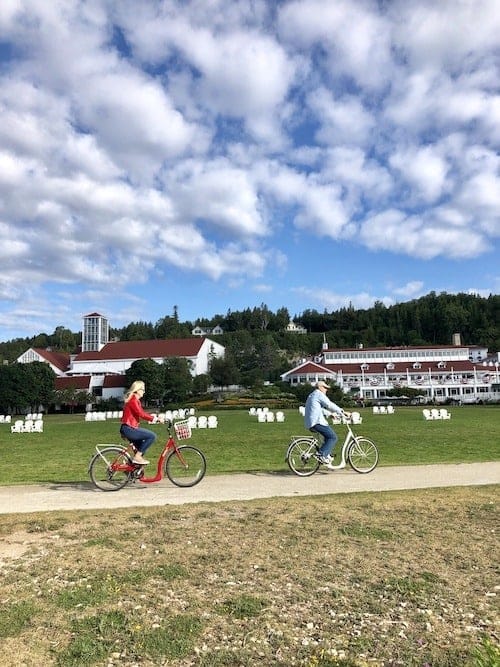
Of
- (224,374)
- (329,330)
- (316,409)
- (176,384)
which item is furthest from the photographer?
(329,330)

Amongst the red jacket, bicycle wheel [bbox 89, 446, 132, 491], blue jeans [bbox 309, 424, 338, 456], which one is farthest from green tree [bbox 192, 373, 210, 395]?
the red jacket

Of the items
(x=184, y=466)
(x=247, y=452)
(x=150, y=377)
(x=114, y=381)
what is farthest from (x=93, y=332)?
(x=184, y=466)

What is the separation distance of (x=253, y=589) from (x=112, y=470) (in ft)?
17.8

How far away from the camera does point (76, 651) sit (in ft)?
11.7

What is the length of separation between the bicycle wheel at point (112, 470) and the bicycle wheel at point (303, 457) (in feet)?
10.3

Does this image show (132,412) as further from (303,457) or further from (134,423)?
(303,457)

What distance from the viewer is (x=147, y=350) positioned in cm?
10662

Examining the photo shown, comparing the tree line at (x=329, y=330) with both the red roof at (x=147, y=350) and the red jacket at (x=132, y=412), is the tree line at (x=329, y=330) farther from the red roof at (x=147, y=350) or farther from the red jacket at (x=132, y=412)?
the red jacket at (x=132, y=412)

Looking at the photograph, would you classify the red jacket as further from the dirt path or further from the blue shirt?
the blue shirt

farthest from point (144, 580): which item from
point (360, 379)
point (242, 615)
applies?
point (360, 379)

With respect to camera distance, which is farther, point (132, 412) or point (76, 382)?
point (76, 382)

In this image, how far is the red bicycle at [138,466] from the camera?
9445 mm

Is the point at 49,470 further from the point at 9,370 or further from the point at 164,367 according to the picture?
the point at 164,367

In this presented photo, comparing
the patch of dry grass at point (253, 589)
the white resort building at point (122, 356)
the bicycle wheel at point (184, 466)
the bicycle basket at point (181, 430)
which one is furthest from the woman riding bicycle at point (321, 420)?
the white resort building at point (122, 356)
